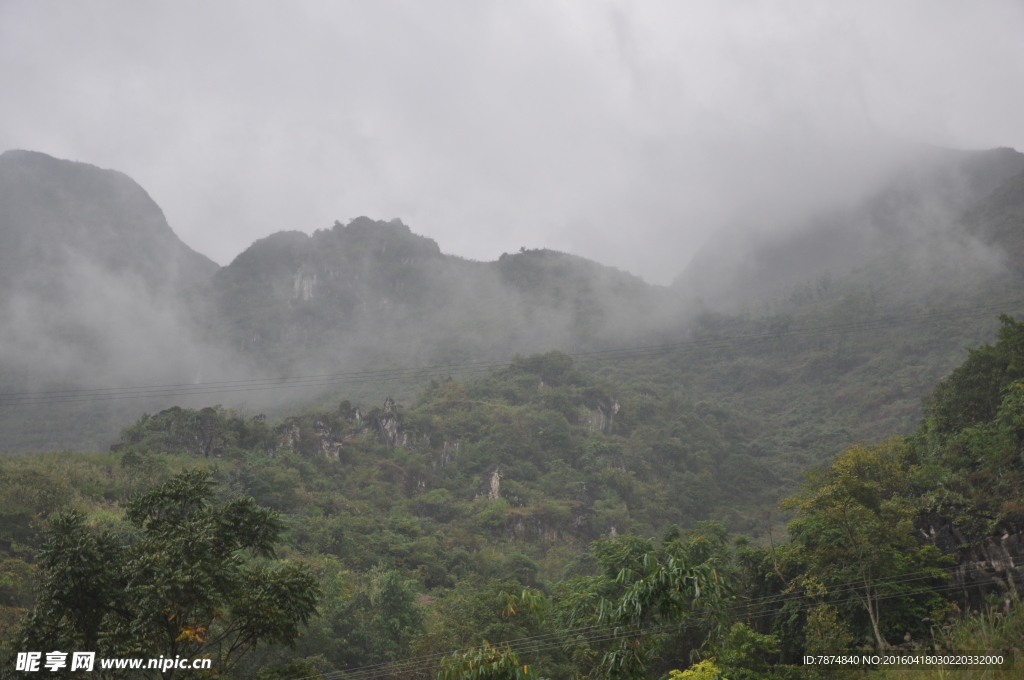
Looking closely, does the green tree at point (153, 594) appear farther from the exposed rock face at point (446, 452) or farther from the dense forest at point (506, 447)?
the exposed rock face at point (446, 452)

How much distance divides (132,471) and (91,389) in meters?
57.6

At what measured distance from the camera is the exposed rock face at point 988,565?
16152mm

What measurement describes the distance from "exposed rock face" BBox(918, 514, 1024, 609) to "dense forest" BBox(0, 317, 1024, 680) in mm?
57

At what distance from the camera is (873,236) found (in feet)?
378

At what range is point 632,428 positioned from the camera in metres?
67.2

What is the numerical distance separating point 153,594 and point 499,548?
35507 mm

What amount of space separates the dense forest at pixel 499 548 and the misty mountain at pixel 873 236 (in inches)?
2468

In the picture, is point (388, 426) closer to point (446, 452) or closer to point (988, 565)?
point (446, 452)

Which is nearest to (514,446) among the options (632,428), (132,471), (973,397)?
(632,428)

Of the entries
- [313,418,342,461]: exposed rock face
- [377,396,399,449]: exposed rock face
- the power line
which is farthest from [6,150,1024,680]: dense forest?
the power line

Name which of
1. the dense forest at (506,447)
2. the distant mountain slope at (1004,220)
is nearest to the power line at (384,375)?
the dense forest at (506,447)

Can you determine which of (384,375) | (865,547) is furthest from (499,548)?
(384,375)

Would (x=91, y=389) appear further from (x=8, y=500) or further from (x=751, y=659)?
(x=751, y=659)

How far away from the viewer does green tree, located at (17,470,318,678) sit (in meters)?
8.44
